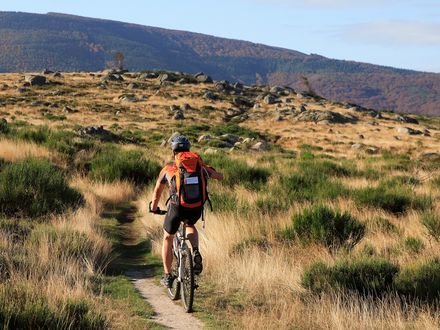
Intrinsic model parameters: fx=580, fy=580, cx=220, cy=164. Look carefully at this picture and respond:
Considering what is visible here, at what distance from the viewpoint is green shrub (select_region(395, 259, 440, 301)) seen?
6.87m

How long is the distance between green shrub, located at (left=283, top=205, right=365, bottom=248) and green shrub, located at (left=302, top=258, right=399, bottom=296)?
182 cm

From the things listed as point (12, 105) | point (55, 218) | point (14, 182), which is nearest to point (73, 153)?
point (14, 182)

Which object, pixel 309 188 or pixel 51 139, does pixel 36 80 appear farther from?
pixel 309 188

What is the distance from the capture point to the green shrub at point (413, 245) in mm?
8672

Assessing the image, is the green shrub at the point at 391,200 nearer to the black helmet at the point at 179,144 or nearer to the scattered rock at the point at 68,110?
the black helmet at the point at 179,144

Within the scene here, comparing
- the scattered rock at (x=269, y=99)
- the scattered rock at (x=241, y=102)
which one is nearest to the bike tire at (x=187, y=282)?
the scattered rock at (x=241, y=102)

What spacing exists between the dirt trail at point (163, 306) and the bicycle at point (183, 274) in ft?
0.40

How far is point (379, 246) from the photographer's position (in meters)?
9.07

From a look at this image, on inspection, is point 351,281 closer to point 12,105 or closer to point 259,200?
point 259,200

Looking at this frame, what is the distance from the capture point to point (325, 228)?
9320 mm

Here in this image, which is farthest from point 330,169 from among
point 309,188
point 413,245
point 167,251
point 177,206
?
point 177,206

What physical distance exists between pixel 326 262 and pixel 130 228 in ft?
17.8

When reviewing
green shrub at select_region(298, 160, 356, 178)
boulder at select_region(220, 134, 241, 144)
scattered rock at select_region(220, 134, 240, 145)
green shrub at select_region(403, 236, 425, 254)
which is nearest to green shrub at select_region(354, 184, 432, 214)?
green shrub at select_region(403, 236, 425, 254)

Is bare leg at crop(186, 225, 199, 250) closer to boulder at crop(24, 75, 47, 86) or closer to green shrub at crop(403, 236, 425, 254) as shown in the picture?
green shrub at crop(403, 236, 425, 254)
